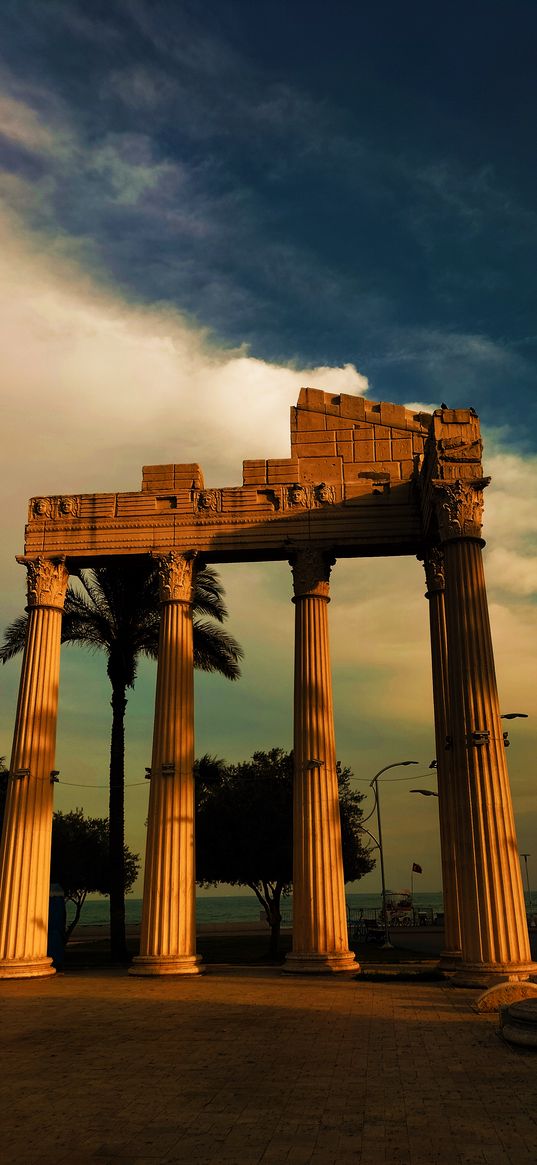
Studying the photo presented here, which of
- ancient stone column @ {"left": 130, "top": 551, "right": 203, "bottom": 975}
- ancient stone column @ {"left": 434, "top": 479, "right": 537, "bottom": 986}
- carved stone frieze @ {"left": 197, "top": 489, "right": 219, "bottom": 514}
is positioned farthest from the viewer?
carved stone frieze @ {"left": 197, "top": 489, "right": 219, "bottom": 514}

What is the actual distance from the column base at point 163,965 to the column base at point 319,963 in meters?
2.36

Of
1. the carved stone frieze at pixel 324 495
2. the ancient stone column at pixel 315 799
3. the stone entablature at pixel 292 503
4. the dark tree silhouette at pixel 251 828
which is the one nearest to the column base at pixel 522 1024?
the ancient stone column at pixel 315 799

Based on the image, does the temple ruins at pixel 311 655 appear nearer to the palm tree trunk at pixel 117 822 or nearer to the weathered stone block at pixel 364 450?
the weathered stone block at pixel 364 450

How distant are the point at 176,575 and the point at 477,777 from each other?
10042mm

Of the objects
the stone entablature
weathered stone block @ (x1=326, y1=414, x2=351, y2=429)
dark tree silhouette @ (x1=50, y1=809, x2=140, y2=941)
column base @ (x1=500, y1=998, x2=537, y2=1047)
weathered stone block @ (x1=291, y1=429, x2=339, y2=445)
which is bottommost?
column base @ (x1=500, y1=998, x2=537, y2=1047)

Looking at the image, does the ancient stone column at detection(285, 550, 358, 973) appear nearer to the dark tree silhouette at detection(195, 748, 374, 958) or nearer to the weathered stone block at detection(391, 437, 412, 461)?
the weathered stone block at detection(391, 437, 412, 461)

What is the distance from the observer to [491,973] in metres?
18.0

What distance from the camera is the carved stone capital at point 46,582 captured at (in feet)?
83.7

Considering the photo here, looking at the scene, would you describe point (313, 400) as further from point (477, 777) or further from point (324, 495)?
point (477, 777)

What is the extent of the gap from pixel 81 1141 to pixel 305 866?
47.8ft

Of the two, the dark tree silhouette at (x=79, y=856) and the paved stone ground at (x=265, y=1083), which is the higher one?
the dark tree silhouette at (x=79, y=856)

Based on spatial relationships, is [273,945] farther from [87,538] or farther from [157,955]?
[87,538]

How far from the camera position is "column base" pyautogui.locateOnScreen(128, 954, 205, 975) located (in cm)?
2180

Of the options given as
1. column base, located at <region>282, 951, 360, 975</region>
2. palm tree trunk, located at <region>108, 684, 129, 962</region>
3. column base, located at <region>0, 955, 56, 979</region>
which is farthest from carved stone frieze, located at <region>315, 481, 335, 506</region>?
column base, located at <region>0, 955, 56, 979</region>
